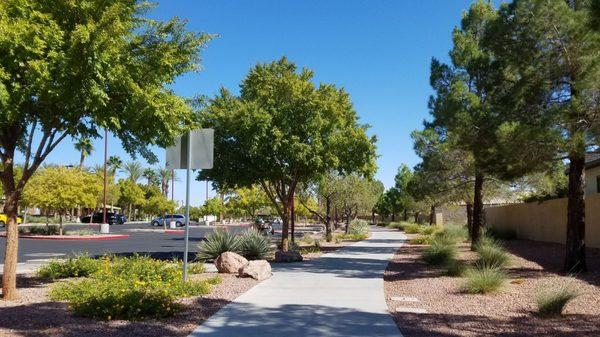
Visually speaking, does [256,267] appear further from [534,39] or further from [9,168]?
[534,39]

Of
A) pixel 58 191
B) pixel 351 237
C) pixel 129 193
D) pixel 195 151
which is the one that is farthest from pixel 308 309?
pixel 129 193

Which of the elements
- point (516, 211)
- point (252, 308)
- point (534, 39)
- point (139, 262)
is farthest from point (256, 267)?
point (516, 211)

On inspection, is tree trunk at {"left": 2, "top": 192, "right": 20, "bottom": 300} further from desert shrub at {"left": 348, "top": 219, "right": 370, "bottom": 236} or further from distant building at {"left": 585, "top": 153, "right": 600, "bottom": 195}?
desert shrub at {"left": 348, "top": 219, "right": 370, "bottom": 236}

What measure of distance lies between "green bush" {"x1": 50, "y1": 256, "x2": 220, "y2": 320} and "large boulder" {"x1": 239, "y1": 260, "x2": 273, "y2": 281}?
1377 mm

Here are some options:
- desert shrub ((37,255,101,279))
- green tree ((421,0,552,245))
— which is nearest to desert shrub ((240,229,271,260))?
desert shrub ((37,255,101,279))

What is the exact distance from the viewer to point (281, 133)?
18.4m

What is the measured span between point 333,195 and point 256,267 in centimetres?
2746

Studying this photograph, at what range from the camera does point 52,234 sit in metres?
34.0

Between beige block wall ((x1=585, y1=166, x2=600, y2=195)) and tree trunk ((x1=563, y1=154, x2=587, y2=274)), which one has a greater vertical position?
A: beige block wall ((x1=585, y1=166, x2=600, y2=195))

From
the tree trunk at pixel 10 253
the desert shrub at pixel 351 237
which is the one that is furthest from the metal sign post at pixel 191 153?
the desert shrub at pixel 351 237

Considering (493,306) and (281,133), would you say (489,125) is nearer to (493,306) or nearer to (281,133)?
(493,306)

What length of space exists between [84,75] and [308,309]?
193 inches

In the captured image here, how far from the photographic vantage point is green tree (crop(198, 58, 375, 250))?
60.5 ft

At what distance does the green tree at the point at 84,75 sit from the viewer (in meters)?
8.30
